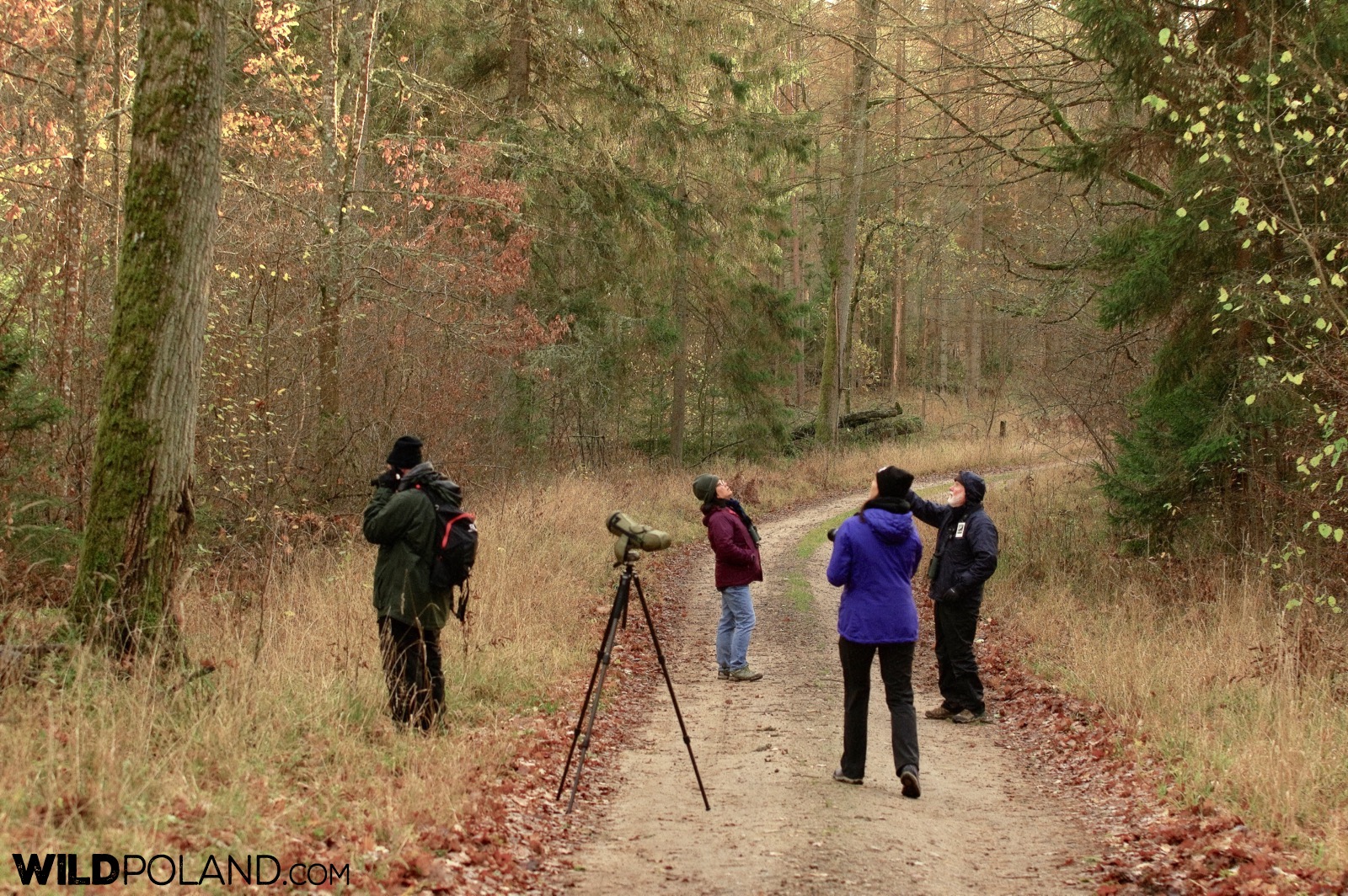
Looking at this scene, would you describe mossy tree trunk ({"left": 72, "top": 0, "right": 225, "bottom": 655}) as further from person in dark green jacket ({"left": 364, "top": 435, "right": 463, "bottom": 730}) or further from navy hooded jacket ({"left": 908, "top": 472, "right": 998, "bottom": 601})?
navy hooded jacket ({"left": 908, "top": 472, "right": 998, "bottom": 601})

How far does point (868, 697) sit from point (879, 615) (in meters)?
0.57

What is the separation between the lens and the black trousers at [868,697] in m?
6.70

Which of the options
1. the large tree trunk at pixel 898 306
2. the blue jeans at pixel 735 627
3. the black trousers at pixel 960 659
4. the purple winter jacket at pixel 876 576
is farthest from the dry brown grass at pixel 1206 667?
the large tree trunk at pixel 898 306

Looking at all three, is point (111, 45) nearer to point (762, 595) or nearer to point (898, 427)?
point (762, 595)

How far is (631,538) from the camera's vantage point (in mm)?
6473

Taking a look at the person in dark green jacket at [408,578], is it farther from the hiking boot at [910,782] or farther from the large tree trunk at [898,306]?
the large tree trunk at [898,306]

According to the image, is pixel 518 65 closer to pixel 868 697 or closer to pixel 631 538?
pixel 631 538

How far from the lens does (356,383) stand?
13.7m

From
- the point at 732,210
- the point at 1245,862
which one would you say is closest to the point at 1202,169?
the point at 1245,862

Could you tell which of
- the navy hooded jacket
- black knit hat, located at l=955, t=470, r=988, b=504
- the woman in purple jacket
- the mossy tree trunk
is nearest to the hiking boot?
the woman in purple jacket

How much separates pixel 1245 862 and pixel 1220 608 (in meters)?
5.20

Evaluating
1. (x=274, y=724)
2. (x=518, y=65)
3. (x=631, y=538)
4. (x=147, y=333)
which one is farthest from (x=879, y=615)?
(x=518, y=65)

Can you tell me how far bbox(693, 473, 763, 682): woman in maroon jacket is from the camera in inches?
377

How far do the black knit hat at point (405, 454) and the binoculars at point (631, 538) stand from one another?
4.63 feet
